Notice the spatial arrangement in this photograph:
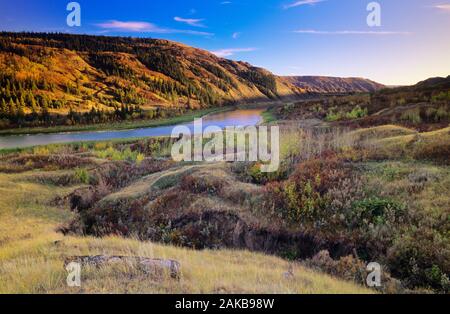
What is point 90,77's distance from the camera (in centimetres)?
13225

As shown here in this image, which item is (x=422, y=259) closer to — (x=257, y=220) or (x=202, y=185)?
(x=257, y=220)

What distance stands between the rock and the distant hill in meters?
75.6

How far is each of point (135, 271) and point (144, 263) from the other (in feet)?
0.91

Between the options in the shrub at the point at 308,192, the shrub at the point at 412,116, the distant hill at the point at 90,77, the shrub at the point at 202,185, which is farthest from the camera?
the distant hill at the point at 90,77

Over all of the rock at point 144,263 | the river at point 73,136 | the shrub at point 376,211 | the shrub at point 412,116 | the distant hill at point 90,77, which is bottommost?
the rock at point 144,263

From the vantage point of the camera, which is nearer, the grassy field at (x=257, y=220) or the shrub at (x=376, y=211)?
the grassy field at (x=257, y=220)

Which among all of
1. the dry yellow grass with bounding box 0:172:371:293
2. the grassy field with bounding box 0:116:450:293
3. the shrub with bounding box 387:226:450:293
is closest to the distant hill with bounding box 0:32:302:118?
the grassy field with bounding box 0:116:450:293

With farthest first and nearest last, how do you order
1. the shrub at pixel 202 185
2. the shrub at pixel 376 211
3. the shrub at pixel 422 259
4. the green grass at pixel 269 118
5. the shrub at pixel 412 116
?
the green grass at pixel 269 118 < the shrub at pixel 412 116 < the shrub at pixel 202 185 < the shrub at pixel 376 211 < the shrub at pixel 422 259

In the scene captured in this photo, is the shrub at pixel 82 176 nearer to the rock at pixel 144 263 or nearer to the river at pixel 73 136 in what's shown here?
the rock at pixel 144 263

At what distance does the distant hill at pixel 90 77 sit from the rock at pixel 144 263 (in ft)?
248

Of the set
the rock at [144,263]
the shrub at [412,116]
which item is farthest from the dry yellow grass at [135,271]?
the shrub at [412,116]

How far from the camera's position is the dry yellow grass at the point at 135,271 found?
5828mm

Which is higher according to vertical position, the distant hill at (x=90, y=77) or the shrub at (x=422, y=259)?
the distant hill at (x=90, y=77)

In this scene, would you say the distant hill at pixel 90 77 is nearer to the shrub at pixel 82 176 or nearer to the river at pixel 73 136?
the river at pixel 73 136
